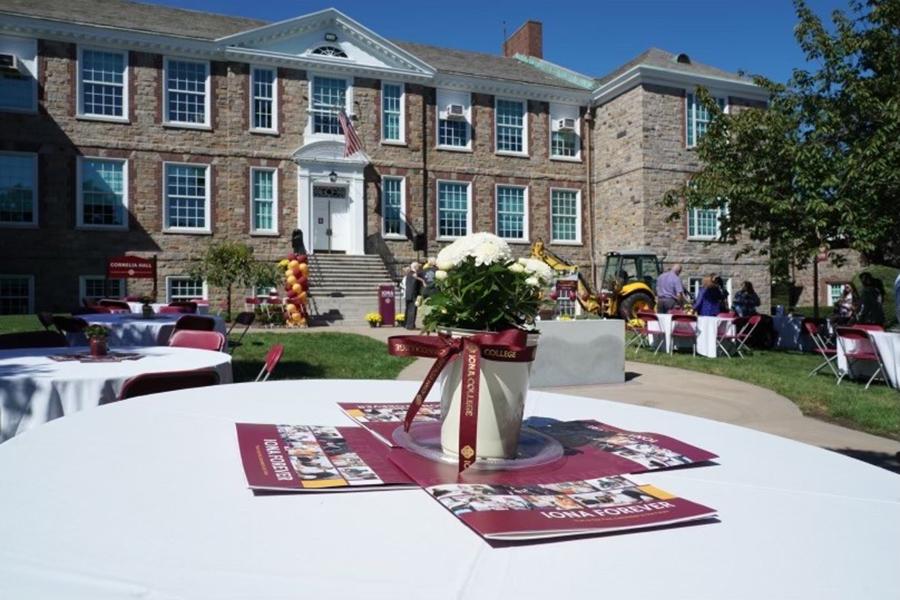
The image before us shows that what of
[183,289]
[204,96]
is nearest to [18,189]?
[183,289]

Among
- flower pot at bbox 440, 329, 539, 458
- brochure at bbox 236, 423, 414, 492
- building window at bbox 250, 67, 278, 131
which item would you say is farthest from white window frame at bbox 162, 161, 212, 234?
flower pot at bbox 440, 329, 539, 458

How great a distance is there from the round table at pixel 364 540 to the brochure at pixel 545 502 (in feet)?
0.11

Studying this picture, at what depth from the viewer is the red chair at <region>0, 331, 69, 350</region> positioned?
5707 millimetres

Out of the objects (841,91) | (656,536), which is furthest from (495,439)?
(841,91)

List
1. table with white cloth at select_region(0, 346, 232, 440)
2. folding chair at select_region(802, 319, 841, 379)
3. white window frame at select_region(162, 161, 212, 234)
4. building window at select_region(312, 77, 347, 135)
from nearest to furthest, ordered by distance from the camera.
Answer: table with white cloth at select_region(0, 346, 232, 440), folding chair at select_region(802, 319, 841, 379), white window frame at select_region(162, 161, 212, 234), building window at select_region(312, 77, 347, 135)

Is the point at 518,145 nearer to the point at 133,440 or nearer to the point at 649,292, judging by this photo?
the point at 649,292

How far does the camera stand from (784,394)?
29.2ft

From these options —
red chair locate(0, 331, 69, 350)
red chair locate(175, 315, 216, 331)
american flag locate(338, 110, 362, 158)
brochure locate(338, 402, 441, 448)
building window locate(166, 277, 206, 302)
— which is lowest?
brochure locate(338, 402, 441, 448)

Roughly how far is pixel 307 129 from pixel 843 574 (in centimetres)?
2319

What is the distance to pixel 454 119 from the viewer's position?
24.9 m

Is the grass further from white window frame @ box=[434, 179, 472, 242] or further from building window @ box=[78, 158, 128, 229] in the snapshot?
building window @ box=[78, 158, 128, 229]

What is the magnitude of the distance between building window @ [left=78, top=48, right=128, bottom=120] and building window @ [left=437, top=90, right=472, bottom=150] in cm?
1070

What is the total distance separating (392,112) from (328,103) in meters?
2.37

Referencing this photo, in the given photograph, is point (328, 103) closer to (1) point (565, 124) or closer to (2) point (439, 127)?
(2) point (439, 127)
